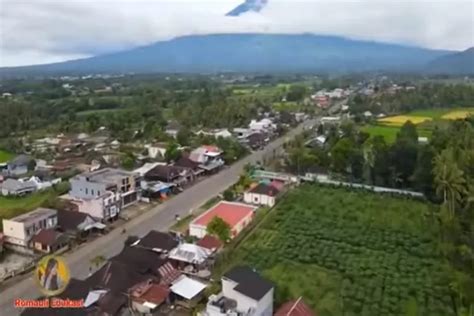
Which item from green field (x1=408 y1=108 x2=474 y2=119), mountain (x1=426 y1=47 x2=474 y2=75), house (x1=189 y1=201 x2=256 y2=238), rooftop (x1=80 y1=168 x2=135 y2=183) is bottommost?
house (x1=189 y1=201 x2=256 y2=238)

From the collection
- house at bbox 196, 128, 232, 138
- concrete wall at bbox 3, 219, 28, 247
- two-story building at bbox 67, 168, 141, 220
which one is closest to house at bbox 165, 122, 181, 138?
house at bbox 196, 128, 232, 138

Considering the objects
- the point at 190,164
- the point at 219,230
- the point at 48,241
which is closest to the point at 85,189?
the point at 48,241

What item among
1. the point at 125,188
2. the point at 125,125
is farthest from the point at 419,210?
the point at 125,125

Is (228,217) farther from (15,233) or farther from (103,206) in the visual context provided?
(15,233)

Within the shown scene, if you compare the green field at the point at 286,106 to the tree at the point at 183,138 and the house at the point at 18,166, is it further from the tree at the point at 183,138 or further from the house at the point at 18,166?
the house at the point at 18,166

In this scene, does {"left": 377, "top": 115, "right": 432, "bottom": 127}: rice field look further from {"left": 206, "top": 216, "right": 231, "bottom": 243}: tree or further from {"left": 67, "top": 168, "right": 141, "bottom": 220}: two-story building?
{"left": 206, "top": 216, "right": 231, "bottom": 243}: tree

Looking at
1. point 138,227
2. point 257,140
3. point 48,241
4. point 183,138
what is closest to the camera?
point 48,241
